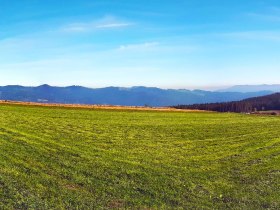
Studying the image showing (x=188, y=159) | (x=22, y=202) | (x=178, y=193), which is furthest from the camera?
(x=188, y=159)

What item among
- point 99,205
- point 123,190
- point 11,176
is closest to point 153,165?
point 123,190

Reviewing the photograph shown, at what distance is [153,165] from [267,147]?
20.1 meters

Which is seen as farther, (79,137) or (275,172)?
(79,137)

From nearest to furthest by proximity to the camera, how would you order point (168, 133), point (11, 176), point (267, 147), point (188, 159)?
point (11, 176), point (188, 159), point (267, 147), point (168, 133)

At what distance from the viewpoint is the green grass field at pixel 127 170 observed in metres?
26.8

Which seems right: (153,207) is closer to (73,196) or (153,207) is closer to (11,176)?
(73,196)

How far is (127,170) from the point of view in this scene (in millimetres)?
33844

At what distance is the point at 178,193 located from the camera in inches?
1174

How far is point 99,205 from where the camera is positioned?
25.7 meters

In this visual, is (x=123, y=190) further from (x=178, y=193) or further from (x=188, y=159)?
(x=188, y=159)

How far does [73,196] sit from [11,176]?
16.4ft

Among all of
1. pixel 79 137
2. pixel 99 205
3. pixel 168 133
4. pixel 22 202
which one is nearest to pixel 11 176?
pixel 22 202

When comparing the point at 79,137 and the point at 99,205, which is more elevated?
the point at 79,137

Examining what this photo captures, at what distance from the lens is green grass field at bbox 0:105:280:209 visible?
26.8 metres
